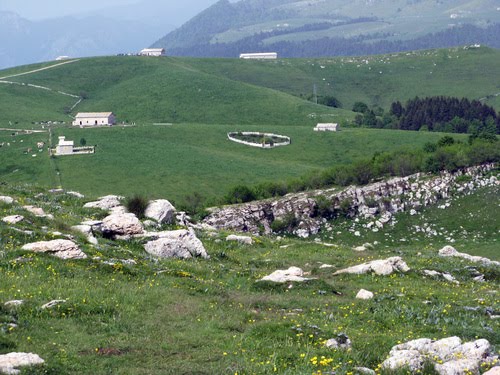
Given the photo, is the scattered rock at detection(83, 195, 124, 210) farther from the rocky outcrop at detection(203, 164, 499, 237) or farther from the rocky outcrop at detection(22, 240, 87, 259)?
the rocky outcrop at detection(203, 164, 499, 237)

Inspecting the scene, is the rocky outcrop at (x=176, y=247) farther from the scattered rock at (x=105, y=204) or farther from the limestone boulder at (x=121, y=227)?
the scattered rock at (x=105, y=204)

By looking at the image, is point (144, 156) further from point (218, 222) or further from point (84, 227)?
point (84, 227)

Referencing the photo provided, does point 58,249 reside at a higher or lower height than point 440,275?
higher

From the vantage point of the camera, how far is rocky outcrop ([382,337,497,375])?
54.6ft

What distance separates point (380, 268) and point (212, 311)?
1109 cm

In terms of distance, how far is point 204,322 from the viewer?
838 inches

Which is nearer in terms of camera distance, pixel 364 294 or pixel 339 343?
pixel 339 343

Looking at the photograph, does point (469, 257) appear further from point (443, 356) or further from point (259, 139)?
point (259, 139)

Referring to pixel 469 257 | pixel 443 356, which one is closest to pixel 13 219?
pixel 443 356

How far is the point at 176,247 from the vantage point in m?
34.4

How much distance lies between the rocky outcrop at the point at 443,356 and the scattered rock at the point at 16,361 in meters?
7.87

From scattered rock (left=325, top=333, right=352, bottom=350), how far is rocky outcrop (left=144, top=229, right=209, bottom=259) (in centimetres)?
1547

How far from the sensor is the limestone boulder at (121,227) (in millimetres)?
35531

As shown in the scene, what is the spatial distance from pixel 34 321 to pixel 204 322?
4702 mm
